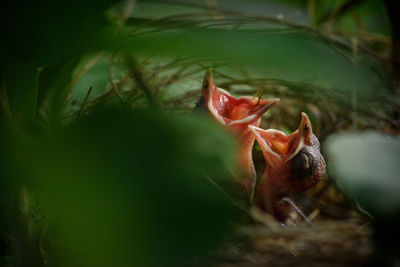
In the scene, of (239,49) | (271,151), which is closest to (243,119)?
(271,151)

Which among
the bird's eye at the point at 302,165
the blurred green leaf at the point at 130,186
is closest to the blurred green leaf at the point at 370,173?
the bird's eye at the point at 302,165

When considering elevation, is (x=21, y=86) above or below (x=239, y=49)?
below

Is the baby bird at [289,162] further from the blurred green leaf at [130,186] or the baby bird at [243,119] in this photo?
the blurred green leaf at [130,186]

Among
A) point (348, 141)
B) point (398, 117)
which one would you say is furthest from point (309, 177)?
point (398, 117)

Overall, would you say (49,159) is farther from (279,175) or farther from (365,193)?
(279,175)

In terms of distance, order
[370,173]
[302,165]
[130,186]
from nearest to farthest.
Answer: [130,186] → [370,173] → [302,165]

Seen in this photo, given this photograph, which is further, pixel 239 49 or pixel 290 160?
pixel 290 160

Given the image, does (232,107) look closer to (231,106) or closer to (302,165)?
(231,106)
